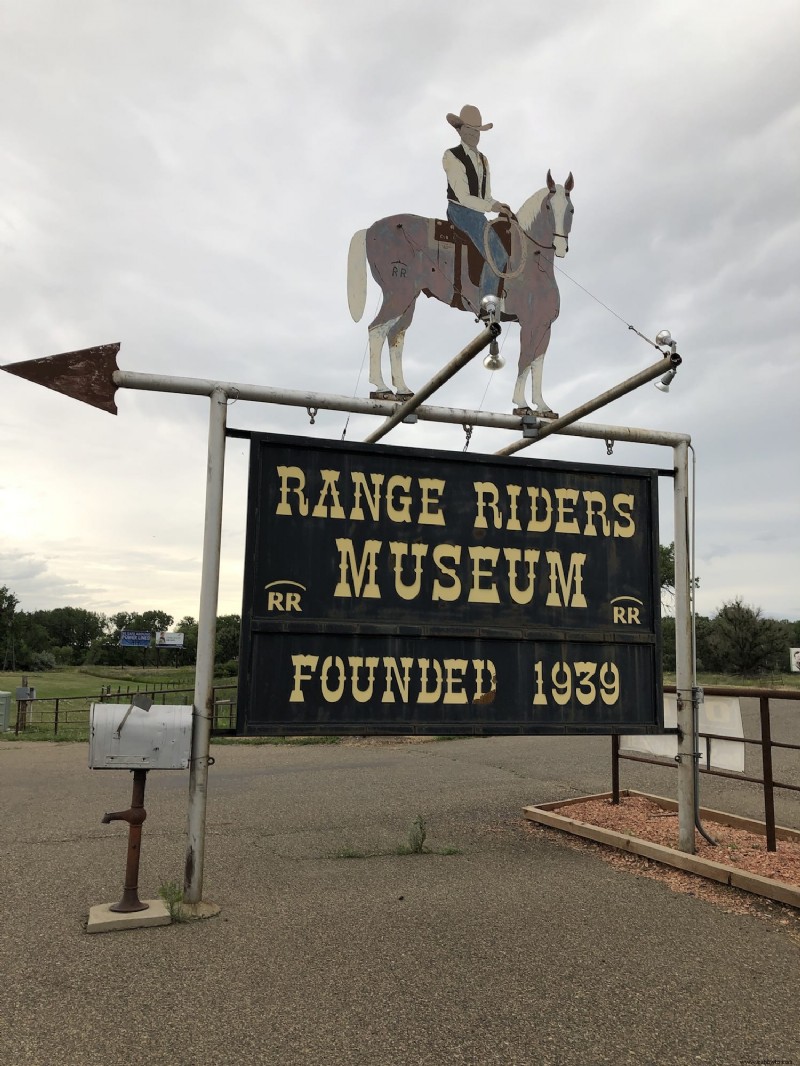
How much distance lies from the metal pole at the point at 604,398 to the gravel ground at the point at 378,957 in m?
3.58

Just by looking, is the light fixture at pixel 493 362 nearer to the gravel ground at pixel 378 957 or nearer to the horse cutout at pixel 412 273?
the horse cutout at pixel 412 273

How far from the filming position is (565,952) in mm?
4156

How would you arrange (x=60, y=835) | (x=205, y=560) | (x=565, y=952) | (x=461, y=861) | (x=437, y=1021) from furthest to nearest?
(x=60, y=835) < (x=461, y=861) < (x=205, y=560) < (x=565, y=952) < (x=437, y=1021)

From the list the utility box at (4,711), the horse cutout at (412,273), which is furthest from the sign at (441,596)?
the utility box at (4,711)

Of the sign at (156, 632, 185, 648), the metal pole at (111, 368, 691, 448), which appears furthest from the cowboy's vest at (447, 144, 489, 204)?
the sign at (156, 632, 185, 648)

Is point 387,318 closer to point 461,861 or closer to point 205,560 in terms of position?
point 205,560

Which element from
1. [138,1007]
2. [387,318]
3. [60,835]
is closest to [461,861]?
[138,1007]

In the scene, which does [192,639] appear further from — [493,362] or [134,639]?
[493,362]

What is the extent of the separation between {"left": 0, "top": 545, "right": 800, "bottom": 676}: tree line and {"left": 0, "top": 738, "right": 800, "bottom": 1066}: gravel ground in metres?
5.84

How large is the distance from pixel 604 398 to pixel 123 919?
4.78 meters

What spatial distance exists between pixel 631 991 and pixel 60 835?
553cm

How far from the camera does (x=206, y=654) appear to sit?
5211 mm

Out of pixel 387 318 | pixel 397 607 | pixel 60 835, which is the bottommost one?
pixel 60 835

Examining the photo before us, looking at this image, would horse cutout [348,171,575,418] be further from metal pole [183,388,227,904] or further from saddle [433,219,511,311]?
metal pole [183,388,227,904]
